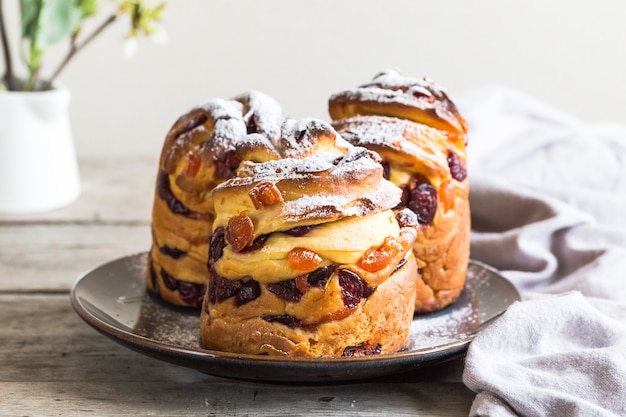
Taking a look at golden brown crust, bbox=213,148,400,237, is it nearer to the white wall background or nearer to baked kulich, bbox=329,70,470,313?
baked kulich, bbox=329,70,470,313

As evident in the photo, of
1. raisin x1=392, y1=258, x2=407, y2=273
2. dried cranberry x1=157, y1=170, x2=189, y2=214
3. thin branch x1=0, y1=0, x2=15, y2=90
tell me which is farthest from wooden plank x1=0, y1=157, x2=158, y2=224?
raisin x1=392, y1=258, x2=407, y2=273

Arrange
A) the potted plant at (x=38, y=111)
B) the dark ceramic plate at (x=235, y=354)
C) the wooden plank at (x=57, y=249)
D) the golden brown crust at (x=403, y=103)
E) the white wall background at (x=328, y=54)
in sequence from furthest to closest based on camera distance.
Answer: the white wall background at (x=328, y=54) < the potted plant at (x=38, y=111) < the wooden plank at (x=57, y=249) < the golden brown crust at (x=403, y=103) < the dark ceramic plate at (x=235, y=354)

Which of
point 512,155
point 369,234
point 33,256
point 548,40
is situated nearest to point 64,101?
point 33,256

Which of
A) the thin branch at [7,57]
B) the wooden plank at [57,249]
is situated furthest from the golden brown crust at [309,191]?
the thin branch at [7,57]

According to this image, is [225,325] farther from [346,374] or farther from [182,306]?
[182,306]

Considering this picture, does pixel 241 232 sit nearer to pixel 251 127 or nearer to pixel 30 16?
pixel 251 127

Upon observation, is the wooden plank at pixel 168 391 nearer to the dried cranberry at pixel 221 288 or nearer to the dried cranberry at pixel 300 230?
the dried cranberry at pixel 221 288
